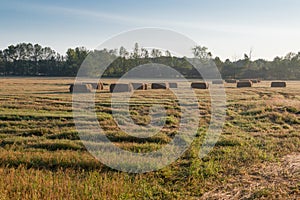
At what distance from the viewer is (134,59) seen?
185ft

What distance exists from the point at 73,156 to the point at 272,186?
191 inches

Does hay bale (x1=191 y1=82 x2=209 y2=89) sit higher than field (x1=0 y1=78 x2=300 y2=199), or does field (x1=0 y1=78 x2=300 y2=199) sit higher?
hay bale (x1=191 y1=82 x2=209 y2=89)

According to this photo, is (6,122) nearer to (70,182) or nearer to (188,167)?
(70,182)

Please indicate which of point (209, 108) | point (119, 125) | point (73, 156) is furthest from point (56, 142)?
Result: point (209, 108)

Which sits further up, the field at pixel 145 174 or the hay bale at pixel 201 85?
the hay bale at pixel 201 85

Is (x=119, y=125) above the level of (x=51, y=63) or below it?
below

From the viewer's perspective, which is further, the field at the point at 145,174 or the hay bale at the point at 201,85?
the hay bale at the point at 201,85

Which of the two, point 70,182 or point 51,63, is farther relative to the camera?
point 51,63

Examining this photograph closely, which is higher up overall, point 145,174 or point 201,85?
point 201,85

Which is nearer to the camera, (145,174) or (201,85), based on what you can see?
(145,174)

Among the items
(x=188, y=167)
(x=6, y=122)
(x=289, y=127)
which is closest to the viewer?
(x=188, y=167)

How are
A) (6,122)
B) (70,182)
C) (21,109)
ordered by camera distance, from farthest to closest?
(21,109) < (6,122) < (70,182)

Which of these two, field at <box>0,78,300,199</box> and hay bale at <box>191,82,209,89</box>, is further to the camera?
hay bale at <box>191,82,209,89</box>

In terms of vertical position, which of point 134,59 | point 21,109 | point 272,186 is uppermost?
point 134,59
